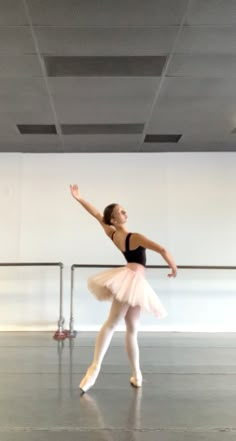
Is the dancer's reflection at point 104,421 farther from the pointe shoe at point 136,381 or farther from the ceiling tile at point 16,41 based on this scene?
the ceiling tile at point 16,41

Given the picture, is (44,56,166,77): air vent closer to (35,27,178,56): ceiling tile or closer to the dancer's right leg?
(35,27,178,56): ceiling tile

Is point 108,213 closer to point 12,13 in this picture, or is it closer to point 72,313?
point 12,13

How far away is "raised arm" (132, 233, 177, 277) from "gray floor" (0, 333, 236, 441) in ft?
2.89

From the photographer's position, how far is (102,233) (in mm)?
6008

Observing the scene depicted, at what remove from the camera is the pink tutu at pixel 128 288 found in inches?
116

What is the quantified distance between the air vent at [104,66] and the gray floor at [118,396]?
8.21 ft

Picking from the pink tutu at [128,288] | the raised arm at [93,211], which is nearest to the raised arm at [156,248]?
the pink tutu at [128,288]

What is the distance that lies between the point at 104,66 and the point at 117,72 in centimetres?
14

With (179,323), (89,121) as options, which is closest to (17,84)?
(89,121)

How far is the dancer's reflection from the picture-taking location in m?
2.28

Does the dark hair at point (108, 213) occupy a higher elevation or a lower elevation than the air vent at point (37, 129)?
lower

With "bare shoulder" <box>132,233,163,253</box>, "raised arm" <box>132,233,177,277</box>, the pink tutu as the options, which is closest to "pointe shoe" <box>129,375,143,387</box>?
the pink tutu

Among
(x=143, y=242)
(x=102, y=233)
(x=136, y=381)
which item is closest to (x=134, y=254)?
(x=143, y=242)

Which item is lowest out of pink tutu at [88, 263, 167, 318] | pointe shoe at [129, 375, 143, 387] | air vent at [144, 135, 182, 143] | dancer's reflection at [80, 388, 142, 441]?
dancer's reflection at [80, 388, 142, 441]
